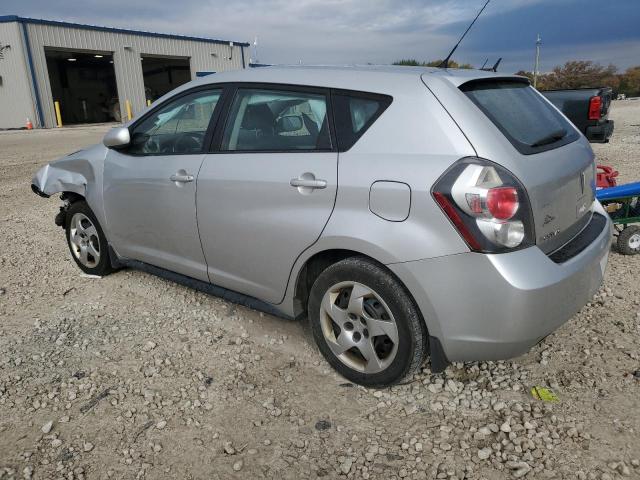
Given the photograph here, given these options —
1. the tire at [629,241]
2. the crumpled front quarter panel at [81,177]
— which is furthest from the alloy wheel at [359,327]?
the tire at [629,241]

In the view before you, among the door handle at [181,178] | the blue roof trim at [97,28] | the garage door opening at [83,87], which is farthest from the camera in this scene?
the garage door opening at [83,87]

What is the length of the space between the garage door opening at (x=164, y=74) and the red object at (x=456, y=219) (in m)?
34.9

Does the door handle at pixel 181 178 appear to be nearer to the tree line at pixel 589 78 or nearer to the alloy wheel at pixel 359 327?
the alloy wheel at pixel 359 327

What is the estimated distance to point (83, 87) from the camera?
37312 mm

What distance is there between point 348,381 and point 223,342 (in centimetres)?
93

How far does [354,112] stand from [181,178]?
1.27 metres

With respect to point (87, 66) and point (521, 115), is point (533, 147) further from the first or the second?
point (87, 66)

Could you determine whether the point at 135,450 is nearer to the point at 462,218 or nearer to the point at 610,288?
the point at 462,218

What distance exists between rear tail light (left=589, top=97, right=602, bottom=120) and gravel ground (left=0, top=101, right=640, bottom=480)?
4497 millimetres

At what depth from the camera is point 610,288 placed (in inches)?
156

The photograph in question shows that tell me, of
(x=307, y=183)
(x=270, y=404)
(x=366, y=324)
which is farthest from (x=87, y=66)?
(x=366, y=324)

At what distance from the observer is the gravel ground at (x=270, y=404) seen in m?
2.26

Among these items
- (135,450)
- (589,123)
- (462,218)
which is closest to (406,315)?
(462,218)

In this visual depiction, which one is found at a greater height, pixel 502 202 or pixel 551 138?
pixel 551 138
